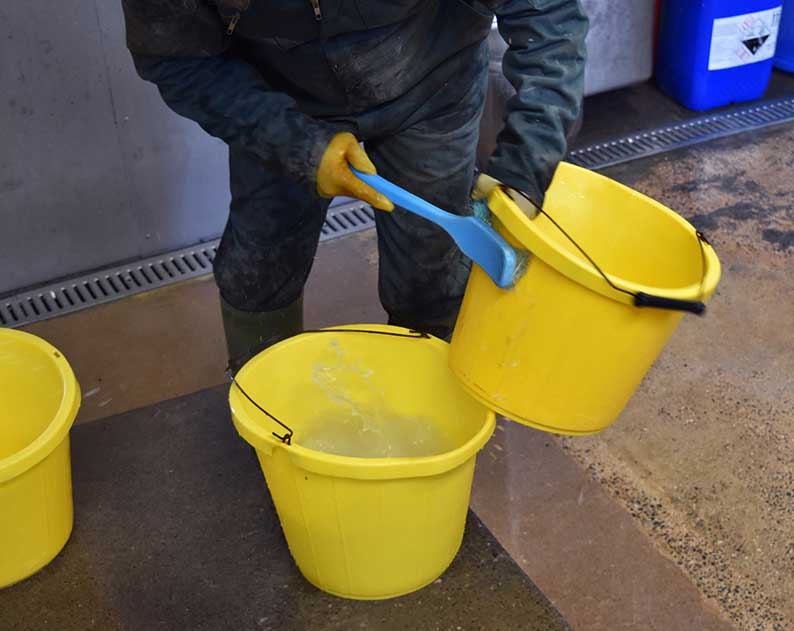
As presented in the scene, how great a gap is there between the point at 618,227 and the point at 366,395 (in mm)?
583

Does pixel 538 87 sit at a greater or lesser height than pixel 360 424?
greater

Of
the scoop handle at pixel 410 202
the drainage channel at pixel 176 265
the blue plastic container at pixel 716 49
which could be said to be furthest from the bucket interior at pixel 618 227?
the blue plastic container at pixel 716 49

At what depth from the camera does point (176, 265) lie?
9.86 feet

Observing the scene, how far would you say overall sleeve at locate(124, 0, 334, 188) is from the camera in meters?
1.78

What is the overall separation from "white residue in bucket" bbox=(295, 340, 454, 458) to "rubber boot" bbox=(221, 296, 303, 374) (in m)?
0.26

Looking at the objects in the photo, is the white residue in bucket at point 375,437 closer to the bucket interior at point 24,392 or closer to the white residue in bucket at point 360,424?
the white residue in bucket at point 360,424

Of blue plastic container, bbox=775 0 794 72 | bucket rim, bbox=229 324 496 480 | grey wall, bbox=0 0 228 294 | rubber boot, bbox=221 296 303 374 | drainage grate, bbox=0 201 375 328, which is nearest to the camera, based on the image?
bucket rim, bbox=229 324 496 480

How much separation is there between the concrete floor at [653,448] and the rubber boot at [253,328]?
281 mm

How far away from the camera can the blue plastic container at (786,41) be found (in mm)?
3985

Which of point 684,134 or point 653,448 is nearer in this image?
point 653,448

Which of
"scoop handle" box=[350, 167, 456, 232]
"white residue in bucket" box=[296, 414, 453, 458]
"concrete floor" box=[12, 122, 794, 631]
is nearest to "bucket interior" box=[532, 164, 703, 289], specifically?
"scoop handle" box=[350, 167, 456, 232]

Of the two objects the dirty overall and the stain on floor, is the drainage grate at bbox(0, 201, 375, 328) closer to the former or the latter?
the dirty overall

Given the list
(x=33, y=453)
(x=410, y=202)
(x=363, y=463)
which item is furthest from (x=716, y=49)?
(x=33, y=453)

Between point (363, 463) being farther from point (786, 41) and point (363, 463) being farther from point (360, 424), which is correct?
point (786, 41)
